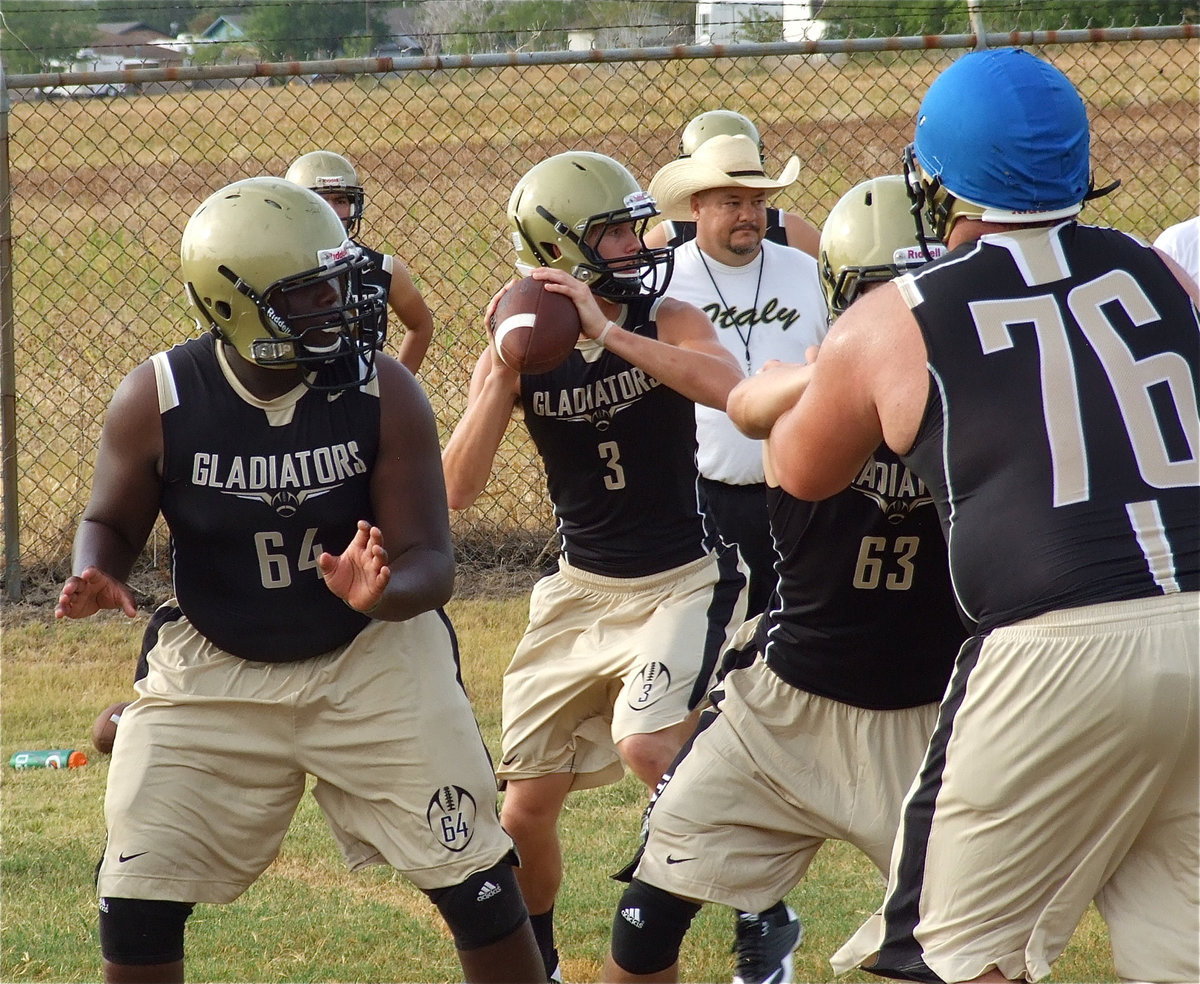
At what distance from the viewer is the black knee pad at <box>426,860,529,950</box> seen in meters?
3.35

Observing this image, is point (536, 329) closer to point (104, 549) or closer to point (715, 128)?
point (104, 549)

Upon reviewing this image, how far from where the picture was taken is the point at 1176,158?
14938 mm

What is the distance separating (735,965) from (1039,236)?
2461 millimetres

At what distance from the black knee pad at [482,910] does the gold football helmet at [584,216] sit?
183cm

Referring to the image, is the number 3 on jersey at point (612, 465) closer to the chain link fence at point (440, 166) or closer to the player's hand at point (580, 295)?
the player's hand at point (580, 295)

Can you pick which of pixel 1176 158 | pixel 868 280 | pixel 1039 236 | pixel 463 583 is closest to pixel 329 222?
pixel 868 280

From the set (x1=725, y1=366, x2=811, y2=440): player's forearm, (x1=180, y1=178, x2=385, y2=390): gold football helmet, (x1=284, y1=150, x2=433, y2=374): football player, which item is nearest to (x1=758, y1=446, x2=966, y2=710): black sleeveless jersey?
(x1=725, y1=366, x2=811, y2=440): player's forearm

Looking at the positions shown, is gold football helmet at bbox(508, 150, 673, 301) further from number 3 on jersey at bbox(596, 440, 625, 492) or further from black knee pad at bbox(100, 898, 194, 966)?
black knee pad at bbox(100, 898, 194, 966)

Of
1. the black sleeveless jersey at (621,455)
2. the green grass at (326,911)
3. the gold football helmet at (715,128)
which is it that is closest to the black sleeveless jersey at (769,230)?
the gold football helmet at (715,128)

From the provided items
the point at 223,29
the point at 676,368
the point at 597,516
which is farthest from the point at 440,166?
the point at 223,29

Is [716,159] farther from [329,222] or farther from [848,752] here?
[848,752]

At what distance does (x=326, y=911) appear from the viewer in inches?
185

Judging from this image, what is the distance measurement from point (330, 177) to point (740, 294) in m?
2.06

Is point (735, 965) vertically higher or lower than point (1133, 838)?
lower
